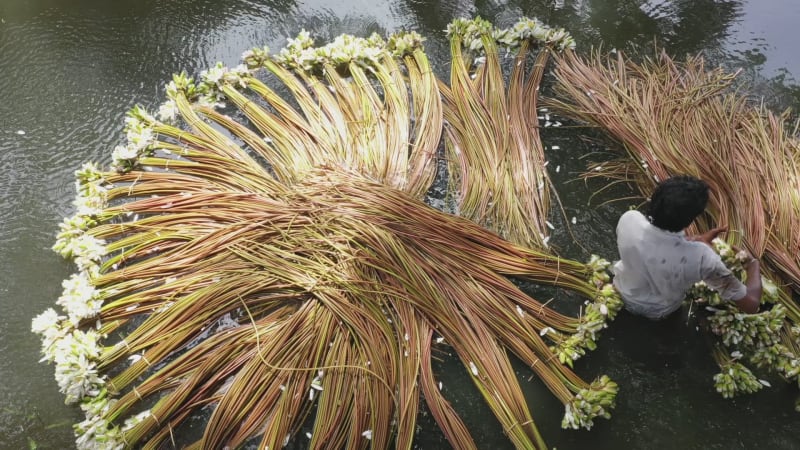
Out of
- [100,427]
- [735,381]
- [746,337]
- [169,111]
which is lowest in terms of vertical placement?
[735,381]

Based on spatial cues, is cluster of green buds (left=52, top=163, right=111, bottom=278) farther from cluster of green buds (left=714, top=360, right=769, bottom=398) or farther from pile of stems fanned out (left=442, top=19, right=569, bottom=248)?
cluster of green buds (left=714, top=360, right=769, bottom=398)

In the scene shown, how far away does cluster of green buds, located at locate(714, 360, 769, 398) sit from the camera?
1.83 meters

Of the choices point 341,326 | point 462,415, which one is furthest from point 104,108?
point 462,415

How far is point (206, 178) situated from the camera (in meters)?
2.39

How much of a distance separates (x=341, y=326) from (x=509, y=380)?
694mm

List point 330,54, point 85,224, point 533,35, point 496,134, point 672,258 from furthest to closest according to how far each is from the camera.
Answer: point 533,35 → point 330,54 → point 496,134 → point 85,224 → point 672,258

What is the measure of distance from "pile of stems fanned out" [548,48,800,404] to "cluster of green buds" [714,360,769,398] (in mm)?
95

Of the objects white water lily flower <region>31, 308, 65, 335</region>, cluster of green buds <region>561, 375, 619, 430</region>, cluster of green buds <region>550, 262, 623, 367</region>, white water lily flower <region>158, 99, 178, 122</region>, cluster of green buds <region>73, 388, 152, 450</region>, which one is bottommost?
cluster of green buds <region>561, 375, 619, 430</region>

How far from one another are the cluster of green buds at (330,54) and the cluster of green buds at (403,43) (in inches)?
2.5

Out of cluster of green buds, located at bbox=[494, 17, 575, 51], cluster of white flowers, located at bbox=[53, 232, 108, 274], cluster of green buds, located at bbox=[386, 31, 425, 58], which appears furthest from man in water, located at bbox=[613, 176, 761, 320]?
cluster of white flowers, located at bbox=[53, 232, 108, 274]

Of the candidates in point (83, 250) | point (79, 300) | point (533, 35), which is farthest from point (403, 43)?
point (79, 300)

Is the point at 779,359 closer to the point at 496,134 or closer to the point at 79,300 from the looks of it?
the point at 496,134

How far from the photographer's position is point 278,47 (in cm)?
310

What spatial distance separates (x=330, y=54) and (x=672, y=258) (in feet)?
6.96
